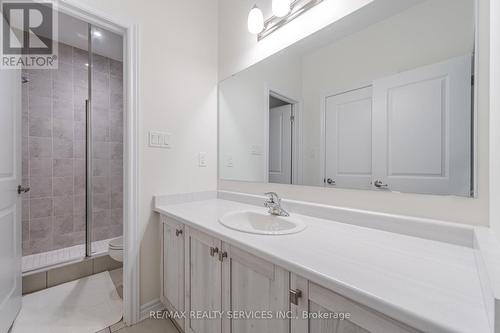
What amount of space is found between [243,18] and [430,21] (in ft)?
4.00

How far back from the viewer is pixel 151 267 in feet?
4.87

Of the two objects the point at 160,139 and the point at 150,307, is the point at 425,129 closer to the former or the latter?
the point at 160,139

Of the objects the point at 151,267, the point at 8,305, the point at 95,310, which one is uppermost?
the point at 151,267

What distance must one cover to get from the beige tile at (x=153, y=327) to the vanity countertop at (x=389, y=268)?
0.84 metres

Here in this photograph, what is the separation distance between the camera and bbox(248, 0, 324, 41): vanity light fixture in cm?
125

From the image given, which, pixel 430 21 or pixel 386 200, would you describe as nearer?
pixel 430 21

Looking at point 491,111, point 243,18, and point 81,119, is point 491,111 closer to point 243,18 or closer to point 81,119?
point 243,18

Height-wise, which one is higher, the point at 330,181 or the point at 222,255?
the point at 330,181

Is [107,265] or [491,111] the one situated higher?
[491,111]

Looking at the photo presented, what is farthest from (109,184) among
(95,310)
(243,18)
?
(243,18)

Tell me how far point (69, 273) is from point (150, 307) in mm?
966

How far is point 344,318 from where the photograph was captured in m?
Result: 0.56

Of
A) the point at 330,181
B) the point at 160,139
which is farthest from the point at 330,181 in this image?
the point at 160,139

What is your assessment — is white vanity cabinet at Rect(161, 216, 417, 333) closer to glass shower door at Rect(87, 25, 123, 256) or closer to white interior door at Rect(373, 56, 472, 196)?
white interior door at Rect(373, 56, 472, 196)
